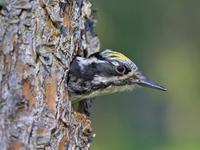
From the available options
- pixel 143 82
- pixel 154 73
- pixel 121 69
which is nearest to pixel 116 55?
pixel 121 69

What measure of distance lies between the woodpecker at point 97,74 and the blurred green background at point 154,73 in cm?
762

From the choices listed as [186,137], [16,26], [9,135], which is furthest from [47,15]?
[186,137]

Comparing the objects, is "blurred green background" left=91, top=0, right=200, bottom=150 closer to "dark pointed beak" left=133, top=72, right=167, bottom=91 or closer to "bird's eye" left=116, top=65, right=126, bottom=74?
Result: "dark pointed beak" left=133, top=72, right=167, bottom=91

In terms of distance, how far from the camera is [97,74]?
556 cm

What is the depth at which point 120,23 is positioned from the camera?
1881 centimetres

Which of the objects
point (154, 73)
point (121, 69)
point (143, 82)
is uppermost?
point (121, 69)

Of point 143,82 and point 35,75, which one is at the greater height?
point 35,75

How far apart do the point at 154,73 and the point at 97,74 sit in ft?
46.0

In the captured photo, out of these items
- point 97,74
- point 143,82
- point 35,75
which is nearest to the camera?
point 35,75

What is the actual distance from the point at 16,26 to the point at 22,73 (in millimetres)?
249

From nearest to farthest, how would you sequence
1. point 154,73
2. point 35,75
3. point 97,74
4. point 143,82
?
point 35,75, point 97,74, point 143,82, point 154,73

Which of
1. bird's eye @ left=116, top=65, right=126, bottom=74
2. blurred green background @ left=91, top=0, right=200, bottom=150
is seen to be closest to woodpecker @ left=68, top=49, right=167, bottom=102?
bird's eye @ left=116, top=65, right=126, bottom=74

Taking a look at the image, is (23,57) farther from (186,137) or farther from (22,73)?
(186,137)

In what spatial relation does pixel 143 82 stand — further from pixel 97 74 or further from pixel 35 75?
pixel 35 75
